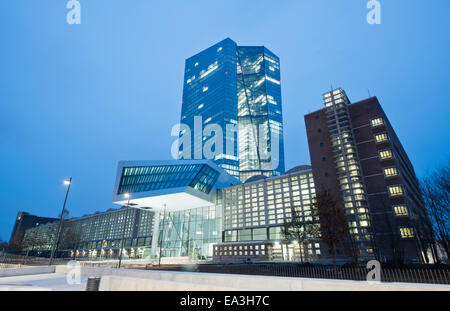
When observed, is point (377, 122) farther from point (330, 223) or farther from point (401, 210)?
point (330, 223)

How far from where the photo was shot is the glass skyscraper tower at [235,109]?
139 meters

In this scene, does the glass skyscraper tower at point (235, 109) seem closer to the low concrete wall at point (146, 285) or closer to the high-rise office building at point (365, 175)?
the high-rise office building at point (365, 175)

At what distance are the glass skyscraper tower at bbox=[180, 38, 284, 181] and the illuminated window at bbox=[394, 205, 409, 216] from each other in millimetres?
85520

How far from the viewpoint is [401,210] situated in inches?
2056

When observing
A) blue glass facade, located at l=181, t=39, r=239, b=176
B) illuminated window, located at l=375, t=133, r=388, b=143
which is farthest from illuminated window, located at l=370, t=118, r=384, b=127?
blue glass facade, located at l=181, t=39, r=239, b=176

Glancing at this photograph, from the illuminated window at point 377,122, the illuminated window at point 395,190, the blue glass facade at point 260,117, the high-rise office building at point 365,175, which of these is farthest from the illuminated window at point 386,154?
the blue glass facade at point 260,117

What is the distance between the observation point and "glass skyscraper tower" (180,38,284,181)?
456 feet

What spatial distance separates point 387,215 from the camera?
5278cm

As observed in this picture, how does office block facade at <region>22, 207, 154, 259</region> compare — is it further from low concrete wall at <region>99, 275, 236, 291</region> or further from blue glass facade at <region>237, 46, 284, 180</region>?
low concrete wall at <region>99, 275, 236, 291</region>

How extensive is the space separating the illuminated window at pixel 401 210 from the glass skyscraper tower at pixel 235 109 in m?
85.5

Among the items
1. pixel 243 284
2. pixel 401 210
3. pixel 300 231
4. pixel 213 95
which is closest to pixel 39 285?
pixel 243 284
